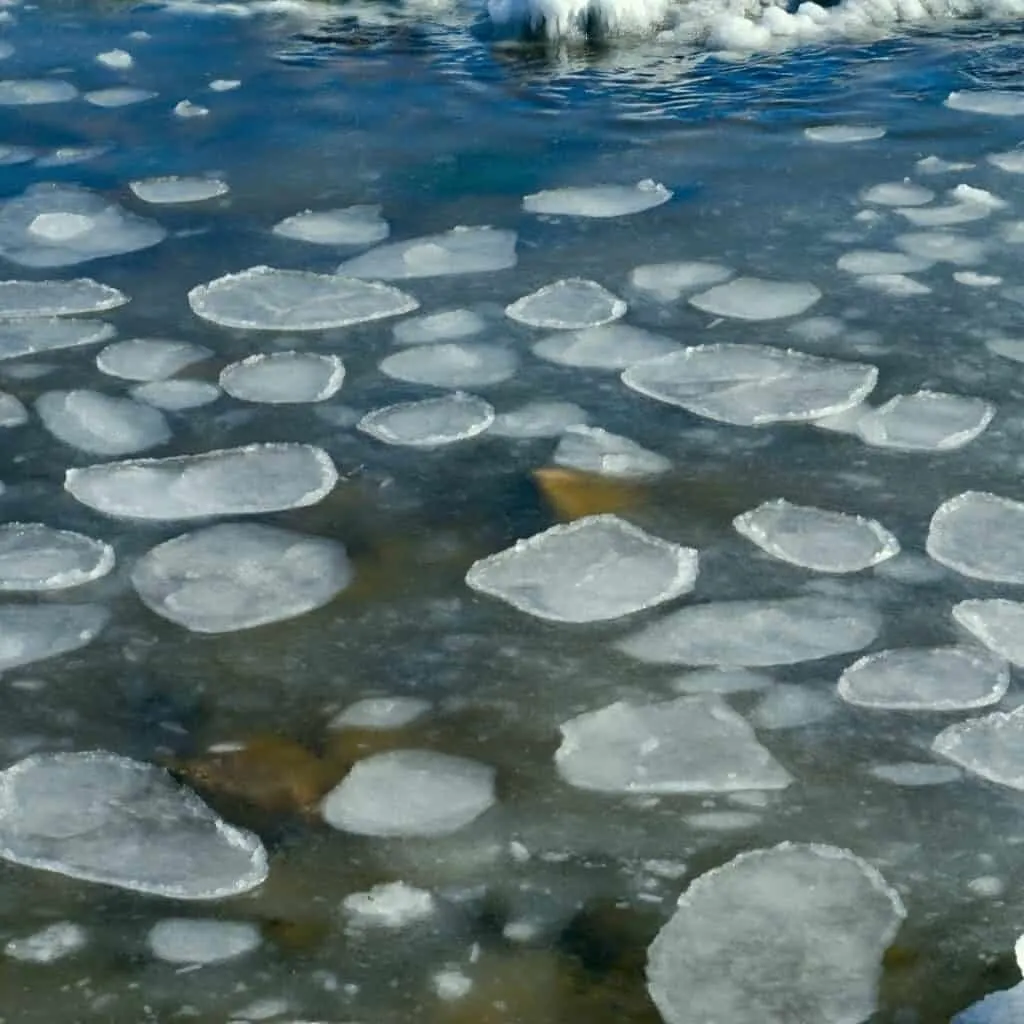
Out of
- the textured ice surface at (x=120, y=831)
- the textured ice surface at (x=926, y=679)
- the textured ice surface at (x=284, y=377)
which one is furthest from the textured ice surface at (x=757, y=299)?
the textured ice surface at (x=120, y=831)

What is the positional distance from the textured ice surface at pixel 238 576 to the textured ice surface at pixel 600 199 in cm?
140

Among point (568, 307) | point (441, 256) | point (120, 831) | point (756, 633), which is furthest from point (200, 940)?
point (441, 256)

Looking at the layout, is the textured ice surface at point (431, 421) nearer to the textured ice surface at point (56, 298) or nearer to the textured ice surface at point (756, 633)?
the textured ice surface at point (756, 633)

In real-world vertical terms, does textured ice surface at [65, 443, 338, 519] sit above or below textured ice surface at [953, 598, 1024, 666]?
above

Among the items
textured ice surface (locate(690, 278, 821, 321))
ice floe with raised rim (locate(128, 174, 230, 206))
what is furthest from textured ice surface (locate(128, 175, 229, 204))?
textured ice surface (locate(690, 278, 821, 321))

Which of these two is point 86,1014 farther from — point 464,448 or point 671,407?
point 671,407

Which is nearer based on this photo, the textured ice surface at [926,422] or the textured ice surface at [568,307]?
the textured ice surface at [926,422]

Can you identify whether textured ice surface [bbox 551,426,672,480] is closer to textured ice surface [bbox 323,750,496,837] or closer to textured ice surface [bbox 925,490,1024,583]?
textured ice surface [bbox 925,490,1024,583]

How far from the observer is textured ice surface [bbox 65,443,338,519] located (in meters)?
2.36

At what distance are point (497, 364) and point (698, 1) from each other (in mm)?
2502

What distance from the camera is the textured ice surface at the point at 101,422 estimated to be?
2.55 metres

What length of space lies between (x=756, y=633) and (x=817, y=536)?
256 millimetres

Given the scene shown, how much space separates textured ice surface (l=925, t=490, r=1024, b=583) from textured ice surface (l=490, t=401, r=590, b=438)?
0.55 metres

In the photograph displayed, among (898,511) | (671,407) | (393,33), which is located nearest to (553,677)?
(898,511)
